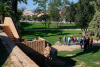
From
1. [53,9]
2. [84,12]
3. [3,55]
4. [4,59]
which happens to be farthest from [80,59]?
[53,9]

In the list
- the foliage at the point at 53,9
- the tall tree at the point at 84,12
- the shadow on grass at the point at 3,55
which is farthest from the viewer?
the foliage at the point at 53,9

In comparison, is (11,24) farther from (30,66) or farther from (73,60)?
(30,66)

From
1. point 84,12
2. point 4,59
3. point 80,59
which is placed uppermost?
point 84,12

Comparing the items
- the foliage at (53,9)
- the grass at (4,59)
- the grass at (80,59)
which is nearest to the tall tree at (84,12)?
the grass at (80,59)

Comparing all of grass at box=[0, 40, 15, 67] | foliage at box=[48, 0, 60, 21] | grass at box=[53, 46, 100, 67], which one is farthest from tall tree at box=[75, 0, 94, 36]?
grass at box=[0, 40, 15, 67]

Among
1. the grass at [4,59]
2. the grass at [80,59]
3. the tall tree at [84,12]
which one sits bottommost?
the grass at [80,59]

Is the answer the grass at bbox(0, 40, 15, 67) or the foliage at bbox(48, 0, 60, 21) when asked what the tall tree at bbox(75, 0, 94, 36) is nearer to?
the foliage at bbox(48, 0, 60, 21)

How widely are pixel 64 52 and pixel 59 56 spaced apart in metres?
1.36

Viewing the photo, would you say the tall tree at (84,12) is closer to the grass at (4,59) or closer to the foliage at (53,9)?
the foliage at (53,9)

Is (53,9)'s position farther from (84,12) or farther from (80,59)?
Answer: (80,59)

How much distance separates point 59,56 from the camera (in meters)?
13.7

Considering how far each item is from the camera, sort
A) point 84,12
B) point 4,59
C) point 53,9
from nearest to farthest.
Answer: point 4,59 < point 84,12 < point 53,9

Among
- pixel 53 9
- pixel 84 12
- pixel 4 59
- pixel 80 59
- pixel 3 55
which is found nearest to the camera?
pixel 4 59

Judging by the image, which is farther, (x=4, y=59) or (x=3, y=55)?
(x=3, y=55)
